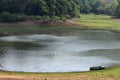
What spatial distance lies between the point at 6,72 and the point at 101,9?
5061 inches

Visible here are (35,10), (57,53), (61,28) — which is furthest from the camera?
(35,10)

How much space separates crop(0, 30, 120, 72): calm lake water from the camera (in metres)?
51.5

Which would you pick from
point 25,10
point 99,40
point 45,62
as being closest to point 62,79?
point 45,62

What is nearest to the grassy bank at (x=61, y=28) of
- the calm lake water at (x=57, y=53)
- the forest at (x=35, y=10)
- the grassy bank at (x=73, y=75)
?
the grassy bank at (x=73, y=75)

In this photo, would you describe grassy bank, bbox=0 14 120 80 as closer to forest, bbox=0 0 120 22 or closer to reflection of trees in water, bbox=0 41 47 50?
forest, bbox=0 0 120 22

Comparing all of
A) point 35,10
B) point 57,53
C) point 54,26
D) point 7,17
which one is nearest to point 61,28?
point 54,26

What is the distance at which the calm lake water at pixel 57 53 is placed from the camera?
51.5m

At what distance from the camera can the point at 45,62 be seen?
5434cm

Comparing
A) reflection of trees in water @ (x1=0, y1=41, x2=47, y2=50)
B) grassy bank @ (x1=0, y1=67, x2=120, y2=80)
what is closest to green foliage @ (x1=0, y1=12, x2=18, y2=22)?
reflection of trees in water @ (x1=0, y1=41, x2=47, y2=50)

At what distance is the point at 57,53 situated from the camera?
6319 centimetres

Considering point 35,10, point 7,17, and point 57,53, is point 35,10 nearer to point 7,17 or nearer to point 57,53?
point 7,17

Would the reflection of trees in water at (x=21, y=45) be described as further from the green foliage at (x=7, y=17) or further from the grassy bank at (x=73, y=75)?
the green foliage at (x=7, y=17)

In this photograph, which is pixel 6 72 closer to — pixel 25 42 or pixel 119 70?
pixel 119 70

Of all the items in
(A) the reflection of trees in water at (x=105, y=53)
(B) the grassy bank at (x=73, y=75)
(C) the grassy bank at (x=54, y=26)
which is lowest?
(C) the grassy bank at (x=54, y=26)
